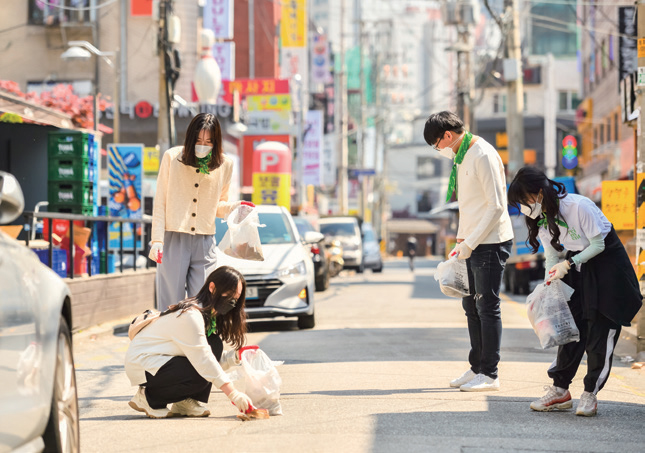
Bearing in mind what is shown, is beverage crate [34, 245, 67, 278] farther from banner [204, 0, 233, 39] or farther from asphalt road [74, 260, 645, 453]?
banner [204, 0, 233, 39]

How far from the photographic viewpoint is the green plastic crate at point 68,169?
15070 millimetres

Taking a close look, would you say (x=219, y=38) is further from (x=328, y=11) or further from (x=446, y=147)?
(x=328, y=11)

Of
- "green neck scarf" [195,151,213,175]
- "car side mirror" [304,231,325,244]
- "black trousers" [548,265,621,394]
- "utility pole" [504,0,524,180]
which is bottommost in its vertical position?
"black trousers" [548,265,621,394]

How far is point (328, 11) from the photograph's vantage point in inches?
4993

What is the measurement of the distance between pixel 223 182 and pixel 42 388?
361cm

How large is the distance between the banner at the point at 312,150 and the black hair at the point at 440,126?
3806cm

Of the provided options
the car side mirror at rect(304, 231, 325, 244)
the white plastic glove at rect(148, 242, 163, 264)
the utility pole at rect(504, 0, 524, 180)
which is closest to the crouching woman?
the white plastic glove at rect(148, 242, 163, 264)

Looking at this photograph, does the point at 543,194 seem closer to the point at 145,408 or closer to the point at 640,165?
the point at 145,408

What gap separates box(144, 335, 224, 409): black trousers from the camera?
6.35 metres

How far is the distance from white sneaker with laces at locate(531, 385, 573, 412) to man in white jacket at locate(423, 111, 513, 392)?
35.9 inches

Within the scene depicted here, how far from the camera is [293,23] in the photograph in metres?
46.5

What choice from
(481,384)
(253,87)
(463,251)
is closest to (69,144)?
(463,251)

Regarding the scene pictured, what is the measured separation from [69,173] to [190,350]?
31.0 ft

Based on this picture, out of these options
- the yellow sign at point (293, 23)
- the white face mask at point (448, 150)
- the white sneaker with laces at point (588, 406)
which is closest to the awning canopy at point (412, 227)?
the yellow sign at point (293, 23)
